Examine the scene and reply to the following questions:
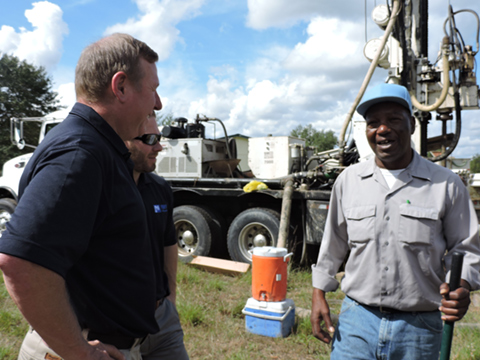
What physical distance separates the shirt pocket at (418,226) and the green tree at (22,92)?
33640mm

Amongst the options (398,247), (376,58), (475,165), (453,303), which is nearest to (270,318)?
(398,247)

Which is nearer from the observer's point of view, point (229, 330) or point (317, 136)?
point (229, 330)

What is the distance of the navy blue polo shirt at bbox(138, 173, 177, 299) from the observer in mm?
2066

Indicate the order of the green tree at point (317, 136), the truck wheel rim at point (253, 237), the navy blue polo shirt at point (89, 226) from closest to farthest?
1. the navy blue polo shirt at point (89, 226)
2. the truck wheel rim at point (253, 237)
3. the green tree at point (317, 136)

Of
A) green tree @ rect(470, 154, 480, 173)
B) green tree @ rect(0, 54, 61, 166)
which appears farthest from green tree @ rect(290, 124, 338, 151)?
green tree @ rect(0, 54, 61, 166)

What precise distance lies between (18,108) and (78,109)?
35.5 meters

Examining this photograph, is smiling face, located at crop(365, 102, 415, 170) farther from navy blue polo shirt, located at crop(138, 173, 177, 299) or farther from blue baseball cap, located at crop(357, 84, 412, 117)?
navy blue polo shirt, located at crop(138, 173, 177, 299)

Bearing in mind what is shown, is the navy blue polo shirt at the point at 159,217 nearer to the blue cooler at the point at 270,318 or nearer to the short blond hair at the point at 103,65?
the short blond hair at the point at 103,65

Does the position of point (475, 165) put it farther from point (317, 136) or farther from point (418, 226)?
point (418, 226)

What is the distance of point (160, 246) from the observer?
87.7 inches

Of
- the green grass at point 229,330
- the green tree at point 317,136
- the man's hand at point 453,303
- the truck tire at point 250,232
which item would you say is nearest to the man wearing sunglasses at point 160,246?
the man's hand at point 453,303

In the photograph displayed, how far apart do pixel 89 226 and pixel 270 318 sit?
10.9 ft

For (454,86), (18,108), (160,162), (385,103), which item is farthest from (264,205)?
(18,108)

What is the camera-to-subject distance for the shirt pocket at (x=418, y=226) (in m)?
1.91
